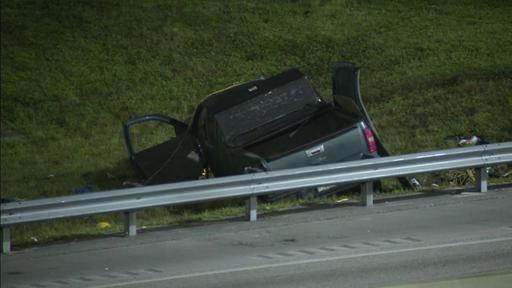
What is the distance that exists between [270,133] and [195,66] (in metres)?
11.4

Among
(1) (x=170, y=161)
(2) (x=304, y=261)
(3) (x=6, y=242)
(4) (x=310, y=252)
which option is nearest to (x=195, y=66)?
(1) (x=170, y=161)

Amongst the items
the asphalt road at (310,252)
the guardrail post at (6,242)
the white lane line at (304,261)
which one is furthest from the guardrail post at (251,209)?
the guardrail post at (6,242)

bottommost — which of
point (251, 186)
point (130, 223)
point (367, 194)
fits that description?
point (130, 223)

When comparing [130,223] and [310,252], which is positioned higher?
[130,223]

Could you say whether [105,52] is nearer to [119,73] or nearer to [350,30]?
[119,73]

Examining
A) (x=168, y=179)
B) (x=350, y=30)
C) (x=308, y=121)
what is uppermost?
(x=350, y=30)

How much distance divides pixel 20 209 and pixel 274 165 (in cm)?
309

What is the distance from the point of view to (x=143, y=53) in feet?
81.0

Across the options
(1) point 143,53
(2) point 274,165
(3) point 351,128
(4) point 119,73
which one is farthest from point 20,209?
(1) point 143,53

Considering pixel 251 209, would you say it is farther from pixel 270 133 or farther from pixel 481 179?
pixel 481 179

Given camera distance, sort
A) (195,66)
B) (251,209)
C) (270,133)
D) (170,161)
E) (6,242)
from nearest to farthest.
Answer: (6,242) < (251,209) < (270,133) < (170,161) < (195,66)

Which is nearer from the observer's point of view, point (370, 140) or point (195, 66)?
→ point (370, 140)

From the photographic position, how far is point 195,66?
23.2 meters

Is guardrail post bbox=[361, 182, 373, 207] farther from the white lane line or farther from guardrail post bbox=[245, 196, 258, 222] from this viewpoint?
the white lane line
